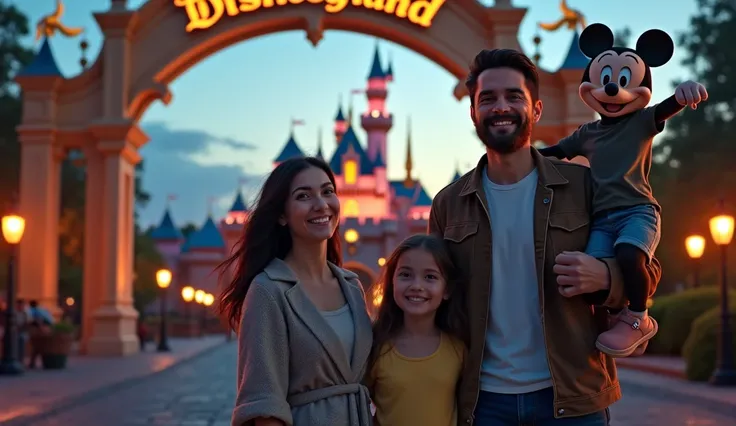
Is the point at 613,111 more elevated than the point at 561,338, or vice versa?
the point at 613,111

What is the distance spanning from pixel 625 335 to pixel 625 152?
692 mm

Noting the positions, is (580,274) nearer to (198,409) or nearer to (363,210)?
(198,409)

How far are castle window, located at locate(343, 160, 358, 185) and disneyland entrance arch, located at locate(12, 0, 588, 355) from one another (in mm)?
45490

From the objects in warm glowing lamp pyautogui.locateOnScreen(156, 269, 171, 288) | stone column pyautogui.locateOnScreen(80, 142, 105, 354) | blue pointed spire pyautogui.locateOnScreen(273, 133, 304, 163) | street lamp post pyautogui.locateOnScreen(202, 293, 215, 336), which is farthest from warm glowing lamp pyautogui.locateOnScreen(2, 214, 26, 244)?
blue pointed spire pyautogui.locateOnScreen(273, 133, 304, 163)

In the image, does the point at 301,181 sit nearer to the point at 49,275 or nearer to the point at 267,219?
the point at 267,219

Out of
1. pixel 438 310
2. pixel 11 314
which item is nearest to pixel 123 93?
pixel 11 314

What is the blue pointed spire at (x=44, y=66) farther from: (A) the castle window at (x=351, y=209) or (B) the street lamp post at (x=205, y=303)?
(A) the castle window at (x=351, y=209)

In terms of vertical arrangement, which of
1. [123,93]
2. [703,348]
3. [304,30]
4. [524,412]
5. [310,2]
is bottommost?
[703,348]

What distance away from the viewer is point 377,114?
75938mm

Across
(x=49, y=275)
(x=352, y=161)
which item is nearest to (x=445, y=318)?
(x=49, y=275)

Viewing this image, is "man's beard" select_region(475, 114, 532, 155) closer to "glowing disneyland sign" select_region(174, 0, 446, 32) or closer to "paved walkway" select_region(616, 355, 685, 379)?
"paved walkway" select_region(616, 355, 685, 379)

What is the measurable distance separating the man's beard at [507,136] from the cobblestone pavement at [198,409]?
717 cm

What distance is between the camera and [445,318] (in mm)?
3645

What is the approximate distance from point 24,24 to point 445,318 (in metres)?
38.4
